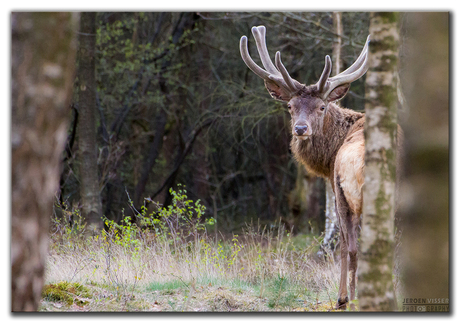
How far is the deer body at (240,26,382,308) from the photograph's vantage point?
3.66 m

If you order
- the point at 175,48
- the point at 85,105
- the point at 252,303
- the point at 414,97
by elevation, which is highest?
the point at 175,48

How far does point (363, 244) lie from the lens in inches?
93.2

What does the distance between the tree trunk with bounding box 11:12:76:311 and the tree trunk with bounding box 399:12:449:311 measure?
5.86 ft

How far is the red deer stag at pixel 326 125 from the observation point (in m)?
3.66

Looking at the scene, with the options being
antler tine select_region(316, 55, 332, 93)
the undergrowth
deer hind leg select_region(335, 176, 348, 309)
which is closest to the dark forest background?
the undergrowth

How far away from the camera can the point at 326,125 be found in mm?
4242

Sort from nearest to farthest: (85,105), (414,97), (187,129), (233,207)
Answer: (414,97), (85,105), (187,129), (233,207)

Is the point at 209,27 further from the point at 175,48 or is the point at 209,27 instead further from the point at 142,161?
the point at 142,161

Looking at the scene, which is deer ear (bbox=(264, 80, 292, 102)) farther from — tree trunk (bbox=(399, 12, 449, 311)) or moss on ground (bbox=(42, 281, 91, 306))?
moss on ground (bbox=(42, 281, 91, 306))

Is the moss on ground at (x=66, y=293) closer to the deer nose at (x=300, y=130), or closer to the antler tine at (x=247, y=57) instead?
the deer nose at (x=300, y=130)

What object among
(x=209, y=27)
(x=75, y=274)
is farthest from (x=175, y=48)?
(x=75, y=274)

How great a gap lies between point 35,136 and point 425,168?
196 cm

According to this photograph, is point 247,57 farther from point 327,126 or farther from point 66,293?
point 66,293

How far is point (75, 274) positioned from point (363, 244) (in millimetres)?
2625
